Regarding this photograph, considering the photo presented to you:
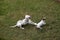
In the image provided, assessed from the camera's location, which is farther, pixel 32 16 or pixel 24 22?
pixel 32 16

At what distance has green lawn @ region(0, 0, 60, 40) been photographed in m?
3.43

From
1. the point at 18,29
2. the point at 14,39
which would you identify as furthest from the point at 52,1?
the point at 14,39

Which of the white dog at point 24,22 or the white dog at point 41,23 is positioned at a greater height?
the white dog at point 24,22

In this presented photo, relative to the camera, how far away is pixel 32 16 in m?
4.00

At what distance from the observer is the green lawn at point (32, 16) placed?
343 cm

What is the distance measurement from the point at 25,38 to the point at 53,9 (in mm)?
1246

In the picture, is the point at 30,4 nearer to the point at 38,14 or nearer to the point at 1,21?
the point at 38,14

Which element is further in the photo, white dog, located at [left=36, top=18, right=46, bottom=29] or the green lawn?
white dog, located at [left=36, top=18, right=46, bottom=29]

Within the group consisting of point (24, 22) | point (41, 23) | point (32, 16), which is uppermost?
point (32, 16)

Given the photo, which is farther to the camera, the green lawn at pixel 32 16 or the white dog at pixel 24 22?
the white dog at pixel 24 22

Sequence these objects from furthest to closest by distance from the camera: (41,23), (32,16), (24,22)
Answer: (32,16) < (24,22) < (41,23)

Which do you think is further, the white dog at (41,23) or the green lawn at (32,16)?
the white dog at (41,23)

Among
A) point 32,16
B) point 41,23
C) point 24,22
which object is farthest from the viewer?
point 32,16

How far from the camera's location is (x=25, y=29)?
3623mm
